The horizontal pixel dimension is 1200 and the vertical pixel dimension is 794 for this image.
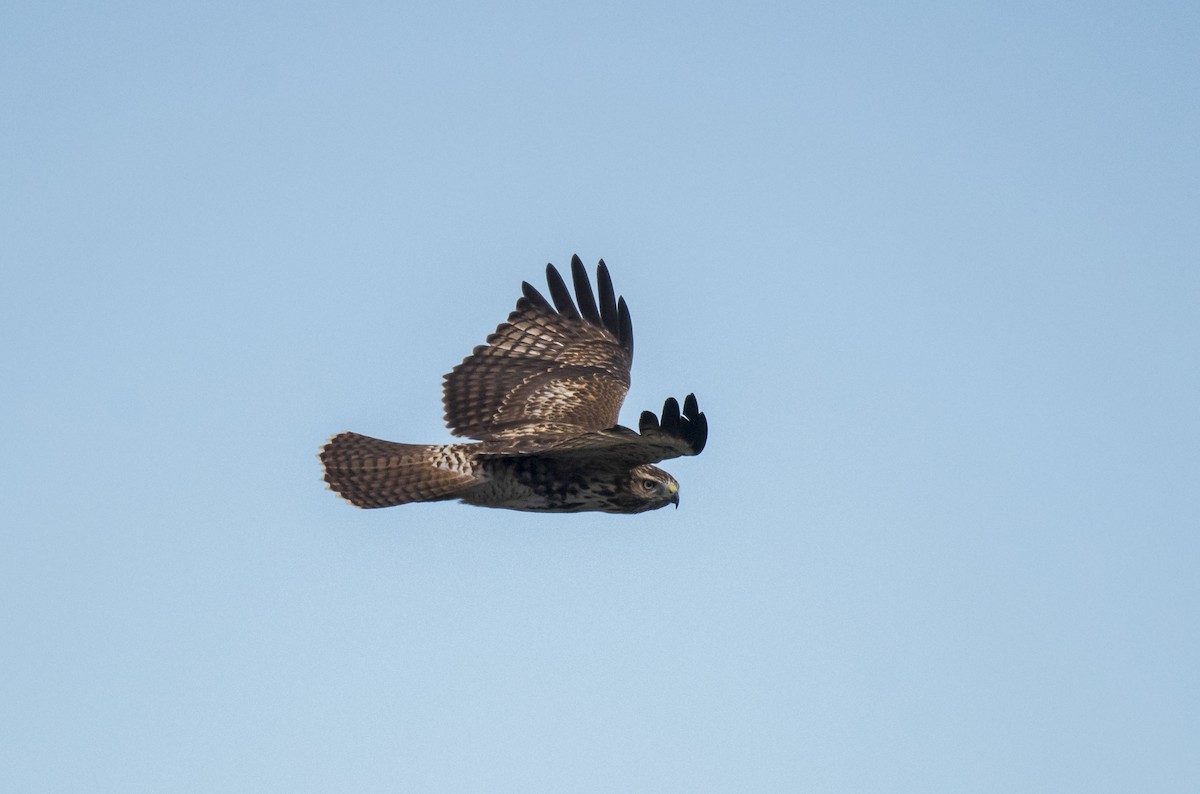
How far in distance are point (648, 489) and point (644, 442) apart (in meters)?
1.32

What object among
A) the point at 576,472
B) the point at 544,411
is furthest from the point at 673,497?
the point at 544,411

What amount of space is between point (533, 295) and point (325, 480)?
3273 mm

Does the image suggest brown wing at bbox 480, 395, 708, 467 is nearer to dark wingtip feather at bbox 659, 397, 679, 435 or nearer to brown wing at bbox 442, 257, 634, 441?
dark wingtip feather at bbox 659, 397, 679, 435

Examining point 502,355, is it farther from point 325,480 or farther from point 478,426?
point 325,480

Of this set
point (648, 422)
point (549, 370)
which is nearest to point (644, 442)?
point (648, 422)

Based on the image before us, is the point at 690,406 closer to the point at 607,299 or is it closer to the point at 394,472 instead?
the point at 394,472

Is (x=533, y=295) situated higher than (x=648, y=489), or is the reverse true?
(x=533, y=295)

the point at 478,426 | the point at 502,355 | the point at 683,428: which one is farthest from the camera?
the point at 502,355

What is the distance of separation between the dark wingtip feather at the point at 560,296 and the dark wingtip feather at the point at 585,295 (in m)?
0.08

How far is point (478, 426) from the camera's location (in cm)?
1372

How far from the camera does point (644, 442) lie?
11133mm

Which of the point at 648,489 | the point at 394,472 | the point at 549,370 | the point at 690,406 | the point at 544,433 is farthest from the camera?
the point at 549,370

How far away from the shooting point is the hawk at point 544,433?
38.6 feet

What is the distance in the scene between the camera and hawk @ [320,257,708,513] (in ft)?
38.6
